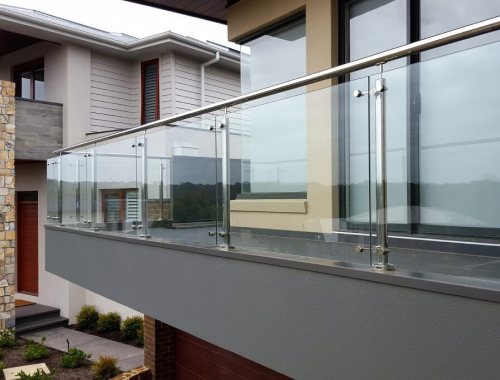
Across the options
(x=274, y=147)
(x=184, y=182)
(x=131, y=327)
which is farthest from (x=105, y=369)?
(x=274, y=147)

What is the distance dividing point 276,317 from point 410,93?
1666 mm

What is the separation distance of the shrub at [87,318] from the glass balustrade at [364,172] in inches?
405

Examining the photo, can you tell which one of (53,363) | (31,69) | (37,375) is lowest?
(53,363)

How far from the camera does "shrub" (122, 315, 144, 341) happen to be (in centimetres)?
1261

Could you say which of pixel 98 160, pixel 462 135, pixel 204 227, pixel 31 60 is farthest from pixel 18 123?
pixel 462 135

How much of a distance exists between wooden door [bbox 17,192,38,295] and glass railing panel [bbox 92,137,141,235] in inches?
383

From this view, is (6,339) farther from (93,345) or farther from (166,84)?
(166,84)

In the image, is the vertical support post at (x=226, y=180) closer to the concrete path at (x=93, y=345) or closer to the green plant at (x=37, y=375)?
the green plant at (x=37, y=375)

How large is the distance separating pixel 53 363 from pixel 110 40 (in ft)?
28.6

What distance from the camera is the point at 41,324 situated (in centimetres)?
1374

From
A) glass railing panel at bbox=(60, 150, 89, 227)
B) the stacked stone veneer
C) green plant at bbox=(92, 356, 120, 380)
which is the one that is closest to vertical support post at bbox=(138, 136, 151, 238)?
glass railing panel at bbox=(60, 150, 89, 227)

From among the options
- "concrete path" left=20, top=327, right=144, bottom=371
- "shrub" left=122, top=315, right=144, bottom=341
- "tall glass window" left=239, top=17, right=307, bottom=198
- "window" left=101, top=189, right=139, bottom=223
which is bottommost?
"concrete path" left=20, top=327, right=144, bottom=371

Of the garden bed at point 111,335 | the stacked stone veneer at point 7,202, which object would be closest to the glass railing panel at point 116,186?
the garden bed at point 111,335

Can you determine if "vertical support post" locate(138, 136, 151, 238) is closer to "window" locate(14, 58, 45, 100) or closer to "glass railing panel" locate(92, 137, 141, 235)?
"glass railing panel" locate(92, 137, 141, 235)
